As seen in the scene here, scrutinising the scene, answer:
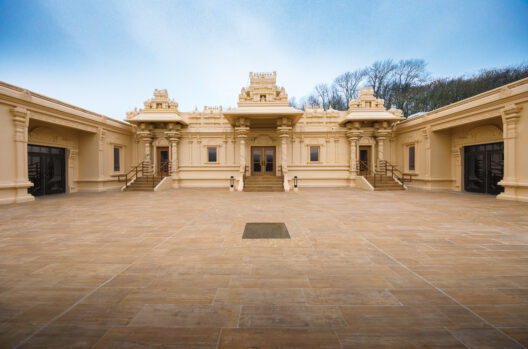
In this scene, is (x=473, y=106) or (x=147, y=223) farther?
(x=473, y=106)

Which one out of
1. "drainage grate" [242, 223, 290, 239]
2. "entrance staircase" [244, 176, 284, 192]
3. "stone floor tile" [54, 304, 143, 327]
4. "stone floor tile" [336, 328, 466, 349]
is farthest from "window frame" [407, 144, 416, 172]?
"stone floor tile" [54, 304, 143, 327]

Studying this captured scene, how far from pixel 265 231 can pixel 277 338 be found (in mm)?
2989

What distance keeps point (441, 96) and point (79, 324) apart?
35136mm

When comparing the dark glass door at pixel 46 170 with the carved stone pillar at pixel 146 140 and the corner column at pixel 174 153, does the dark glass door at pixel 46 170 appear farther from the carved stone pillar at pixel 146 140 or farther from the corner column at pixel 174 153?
the corner column at pixel 174 153

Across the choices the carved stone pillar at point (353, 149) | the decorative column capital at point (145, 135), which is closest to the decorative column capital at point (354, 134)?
the carved stone pillar at point (353, 149)

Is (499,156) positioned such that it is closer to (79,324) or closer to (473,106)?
(473,106)

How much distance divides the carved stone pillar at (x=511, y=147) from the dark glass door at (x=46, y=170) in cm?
2139

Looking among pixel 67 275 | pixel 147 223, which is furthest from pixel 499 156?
pixel 67 275

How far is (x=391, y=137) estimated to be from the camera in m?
16.5

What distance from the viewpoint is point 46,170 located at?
11992 millimetres

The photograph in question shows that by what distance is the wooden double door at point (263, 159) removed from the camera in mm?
16141

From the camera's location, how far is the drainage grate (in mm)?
4332

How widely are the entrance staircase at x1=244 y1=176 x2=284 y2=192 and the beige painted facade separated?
1.44 ft

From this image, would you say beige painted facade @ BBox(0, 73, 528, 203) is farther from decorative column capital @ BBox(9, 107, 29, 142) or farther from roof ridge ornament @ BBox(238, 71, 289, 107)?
decorative column capital @ BBox(9, 107, 29, 142)
